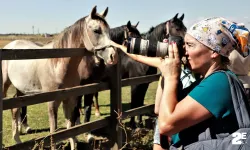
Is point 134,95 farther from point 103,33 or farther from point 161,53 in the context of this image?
point 161,53

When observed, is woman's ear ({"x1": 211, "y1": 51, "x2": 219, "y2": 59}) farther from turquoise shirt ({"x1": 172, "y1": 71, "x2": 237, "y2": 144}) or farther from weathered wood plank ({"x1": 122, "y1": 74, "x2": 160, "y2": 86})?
weathered wood plank ({"x1": 122, "y1": 74, "x2": 160, "y2": 86})

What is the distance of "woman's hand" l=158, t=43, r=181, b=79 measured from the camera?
1.60 meters

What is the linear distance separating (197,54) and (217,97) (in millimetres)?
247

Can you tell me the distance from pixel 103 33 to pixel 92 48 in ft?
0.93

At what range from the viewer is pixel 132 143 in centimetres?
512

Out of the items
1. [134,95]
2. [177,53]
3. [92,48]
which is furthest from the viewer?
[134,95]

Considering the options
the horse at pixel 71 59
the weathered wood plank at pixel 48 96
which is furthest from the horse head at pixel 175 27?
the horse at pixel 71 59

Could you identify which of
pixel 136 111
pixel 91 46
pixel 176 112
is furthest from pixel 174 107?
pixel 136 111

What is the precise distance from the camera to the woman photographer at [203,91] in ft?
4.90

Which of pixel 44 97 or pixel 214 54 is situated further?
pixel 44 97

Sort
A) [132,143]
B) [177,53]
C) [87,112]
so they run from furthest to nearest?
[87,112], [132,143], [177,53]

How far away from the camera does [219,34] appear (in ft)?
5.12

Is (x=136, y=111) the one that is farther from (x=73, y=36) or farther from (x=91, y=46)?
(x=73, y=36)

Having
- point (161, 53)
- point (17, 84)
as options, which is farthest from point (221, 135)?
point (17, 84)
